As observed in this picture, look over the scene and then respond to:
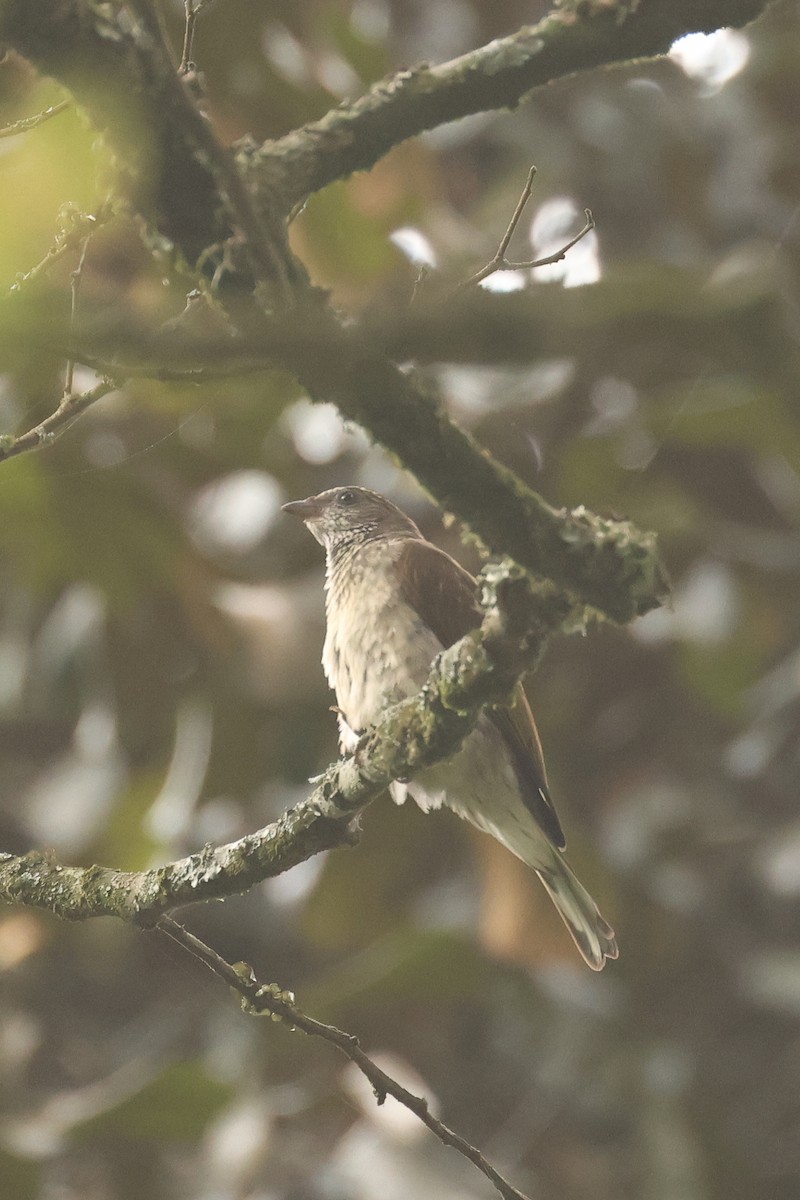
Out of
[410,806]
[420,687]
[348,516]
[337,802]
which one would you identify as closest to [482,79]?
[337,802]

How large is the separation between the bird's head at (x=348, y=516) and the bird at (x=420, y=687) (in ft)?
1.10

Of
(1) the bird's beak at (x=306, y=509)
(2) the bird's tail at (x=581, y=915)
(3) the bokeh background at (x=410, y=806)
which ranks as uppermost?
(1) the bird's beak at (x=306, y=509)

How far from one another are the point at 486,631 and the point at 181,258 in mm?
575

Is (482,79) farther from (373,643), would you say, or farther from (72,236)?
(373,643)

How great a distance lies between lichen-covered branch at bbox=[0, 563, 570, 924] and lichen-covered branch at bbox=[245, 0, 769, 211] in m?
0.53

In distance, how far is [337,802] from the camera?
6.91 ft

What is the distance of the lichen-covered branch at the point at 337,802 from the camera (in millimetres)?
1686

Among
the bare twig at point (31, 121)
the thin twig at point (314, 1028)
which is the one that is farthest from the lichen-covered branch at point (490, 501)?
the thin twig at point (314, 1028)

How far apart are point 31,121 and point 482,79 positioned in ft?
1.87

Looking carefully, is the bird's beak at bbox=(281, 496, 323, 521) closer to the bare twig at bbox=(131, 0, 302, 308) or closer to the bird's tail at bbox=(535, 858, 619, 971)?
the bird's tail at bbox=(535, 858, 619, 971)

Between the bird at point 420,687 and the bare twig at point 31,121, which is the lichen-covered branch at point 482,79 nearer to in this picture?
the bare twig at point 31,121

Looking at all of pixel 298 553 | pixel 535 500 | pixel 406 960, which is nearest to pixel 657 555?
pixel 535 500

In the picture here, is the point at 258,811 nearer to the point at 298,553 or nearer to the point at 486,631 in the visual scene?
the point at 298,553

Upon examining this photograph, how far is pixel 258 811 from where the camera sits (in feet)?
21.1
